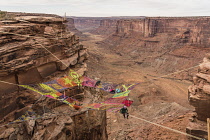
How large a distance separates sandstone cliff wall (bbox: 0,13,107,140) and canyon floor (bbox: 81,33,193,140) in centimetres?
409

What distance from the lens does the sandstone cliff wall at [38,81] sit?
961 cm

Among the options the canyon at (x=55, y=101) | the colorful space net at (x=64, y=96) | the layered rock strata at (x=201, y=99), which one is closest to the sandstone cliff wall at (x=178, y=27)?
the canyon at (x=55, y=101)

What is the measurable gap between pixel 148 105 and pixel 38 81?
631 inches

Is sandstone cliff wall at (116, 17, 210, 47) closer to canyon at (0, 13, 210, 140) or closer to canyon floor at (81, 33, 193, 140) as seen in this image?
canyon floor at (81, 33, 193, 140)

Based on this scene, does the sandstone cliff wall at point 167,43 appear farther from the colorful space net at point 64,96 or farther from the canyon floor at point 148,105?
the colorful space net at point 64,96

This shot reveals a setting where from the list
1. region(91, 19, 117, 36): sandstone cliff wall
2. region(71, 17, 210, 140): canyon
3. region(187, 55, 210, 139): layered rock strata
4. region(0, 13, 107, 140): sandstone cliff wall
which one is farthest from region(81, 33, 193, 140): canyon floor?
region(91, 19, 117, 36): sandstone cliff wall

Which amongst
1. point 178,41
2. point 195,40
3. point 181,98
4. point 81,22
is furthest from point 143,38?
point 81,22

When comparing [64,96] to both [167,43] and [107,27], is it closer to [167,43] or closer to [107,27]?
[167,43]

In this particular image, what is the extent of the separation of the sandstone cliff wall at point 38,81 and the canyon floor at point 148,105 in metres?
4.09

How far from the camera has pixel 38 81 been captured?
11.5m

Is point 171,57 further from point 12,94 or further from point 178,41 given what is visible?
point 12,94

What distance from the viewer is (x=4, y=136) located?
8766 millimetres

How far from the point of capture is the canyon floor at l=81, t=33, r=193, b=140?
547 inches

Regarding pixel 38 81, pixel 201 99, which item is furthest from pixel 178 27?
pixel 38 81
